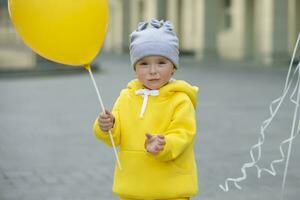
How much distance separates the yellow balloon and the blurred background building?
22.3 m

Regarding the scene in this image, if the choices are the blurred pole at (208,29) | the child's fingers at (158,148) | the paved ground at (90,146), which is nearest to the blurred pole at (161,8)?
the blurred pole at (208,29)

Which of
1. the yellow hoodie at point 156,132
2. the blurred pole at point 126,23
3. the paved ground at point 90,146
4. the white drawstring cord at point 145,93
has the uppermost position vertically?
the white drawstring cord at point 145,93

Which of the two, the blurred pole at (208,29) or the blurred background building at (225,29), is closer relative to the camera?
the blurred background building at (225,29)

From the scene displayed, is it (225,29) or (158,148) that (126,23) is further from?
(158,148)

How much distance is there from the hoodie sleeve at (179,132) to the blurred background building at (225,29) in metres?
22.6

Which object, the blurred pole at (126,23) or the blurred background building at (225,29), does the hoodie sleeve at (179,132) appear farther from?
the blurred pole at (126,23)

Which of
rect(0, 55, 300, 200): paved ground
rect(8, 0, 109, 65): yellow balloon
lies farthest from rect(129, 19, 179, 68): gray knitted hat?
rect(0, 55, 300, 200): paved ground

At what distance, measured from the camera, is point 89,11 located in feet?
10.5

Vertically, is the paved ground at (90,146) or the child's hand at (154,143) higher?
the child's hand at (154,143)

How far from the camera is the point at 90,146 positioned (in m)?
7.83

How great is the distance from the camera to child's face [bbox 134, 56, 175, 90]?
3.12 m

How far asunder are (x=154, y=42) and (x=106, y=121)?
0.45m

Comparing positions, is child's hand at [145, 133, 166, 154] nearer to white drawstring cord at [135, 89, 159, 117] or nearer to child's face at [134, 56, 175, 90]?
white drawstring cord at [135, 89, 159, 117]

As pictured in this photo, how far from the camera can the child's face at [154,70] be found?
3.12 metres
